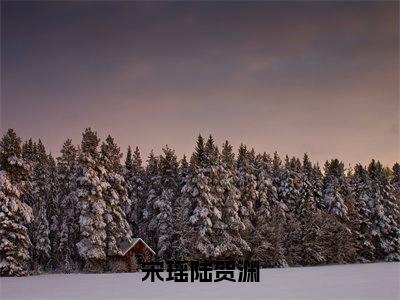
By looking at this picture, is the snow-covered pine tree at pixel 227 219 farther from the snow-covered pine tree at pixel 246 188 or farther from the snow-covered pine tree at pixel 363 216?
the snow-covered pine tree at pixel 363 216

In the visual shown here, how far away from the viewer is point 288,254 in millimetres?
67625

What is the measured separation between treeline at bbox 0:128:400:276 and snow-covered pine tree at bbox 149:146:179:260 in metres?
0.13

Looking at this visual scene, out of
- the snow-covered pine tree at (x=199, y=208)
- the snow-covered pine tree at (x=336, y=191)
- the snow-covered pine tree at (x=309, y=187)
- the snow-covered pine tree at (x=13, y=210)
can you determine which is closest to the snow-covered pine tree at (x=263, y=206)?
the snow-covered pine tree at (x=309, y=187)

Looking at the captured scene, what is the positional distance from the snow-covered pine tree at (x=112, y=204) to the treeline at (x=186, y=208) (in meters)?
0.11

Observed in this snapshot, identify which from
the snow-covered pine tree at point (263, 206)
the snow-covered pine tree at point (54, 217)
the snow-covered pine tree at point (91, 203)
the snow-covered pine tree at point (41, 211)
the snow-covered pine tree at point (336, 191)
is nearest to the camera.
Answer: the snow-covered pine tree at point (91, 203)

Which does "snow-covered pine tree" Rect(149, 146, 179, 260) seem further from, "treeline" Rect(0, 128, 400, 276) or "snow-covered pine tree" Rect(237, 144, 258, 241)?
"snow-covered pine tree" Rect(237, 144, 258, 241)

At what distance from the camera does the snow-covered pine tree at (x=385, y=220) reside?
7631 cm

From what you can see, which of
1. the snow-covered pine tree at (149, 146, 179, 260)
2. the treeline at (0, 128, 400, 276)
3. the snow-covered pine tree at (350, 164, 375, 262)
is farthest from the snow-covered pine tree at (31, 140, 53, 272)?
the snow-covered pine tree at (350, 164, 375, 262)

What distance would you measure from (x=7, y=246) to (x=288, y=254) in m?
34.2

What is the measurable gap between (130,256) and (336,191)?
33.4 metres

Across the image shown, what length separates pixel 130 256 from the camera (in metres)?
55.5

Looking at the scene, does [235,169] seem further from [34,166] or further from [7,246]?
[7,246]

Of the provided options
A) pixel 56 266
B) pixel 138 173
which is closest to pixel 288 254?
pixel 138 173

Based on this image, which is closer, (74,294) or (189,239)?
(74,294)
